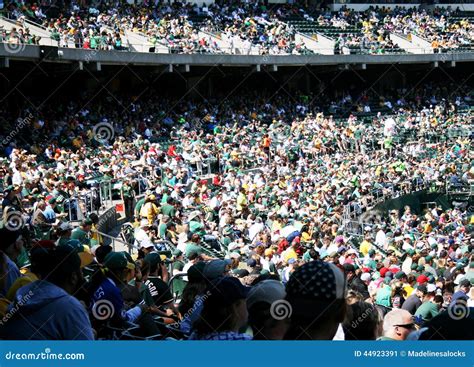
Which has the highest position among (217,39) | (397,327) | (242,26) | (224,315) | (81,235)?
(242,26)

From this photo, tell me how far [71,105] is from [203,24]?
26.9 feet

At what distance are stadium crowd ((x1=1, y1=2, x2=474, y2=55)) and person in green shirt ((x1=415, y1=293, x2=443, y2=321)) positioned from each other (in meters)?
15.8

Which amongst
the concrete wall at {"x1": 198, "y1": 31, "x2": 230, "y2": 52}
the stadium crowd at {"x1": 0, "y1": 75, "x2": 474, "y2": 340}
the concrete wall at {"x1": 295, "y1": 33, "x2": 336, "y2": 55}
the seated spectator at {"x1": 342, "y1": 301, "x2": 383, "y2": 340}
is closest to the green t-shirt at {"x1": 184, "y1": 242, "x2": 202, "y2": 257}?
the stadium crowd at {"x1": 0, "y1": 75, "x2": 474, "y2": 340}

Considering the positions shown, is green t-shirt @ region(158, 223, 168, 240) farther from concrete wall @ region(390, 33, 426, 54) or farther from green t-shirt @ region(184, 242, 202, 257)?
concrete wall @ region(390, 33, 426, 54)

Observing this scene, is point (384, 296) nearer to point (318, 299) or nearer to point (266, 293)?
point (266, 293)

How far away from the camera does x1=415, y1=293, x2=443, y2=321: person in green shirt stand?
9.51 m

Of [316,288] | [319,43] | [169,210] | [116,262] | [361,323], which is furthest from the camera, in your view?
[319,43]

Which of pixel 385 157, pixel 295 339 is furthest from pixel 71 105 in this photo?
pixel 295 339

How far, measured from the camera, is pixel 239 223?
15.9m

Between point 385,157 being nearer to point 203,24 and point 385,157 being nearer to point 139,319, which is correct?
point 203,24

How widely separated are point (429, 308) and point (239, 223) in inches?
262

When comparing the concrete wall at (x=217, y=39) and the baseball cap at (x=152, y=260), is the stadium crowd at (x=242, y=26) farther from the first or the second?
the baseball cap at (x=152, y=260)

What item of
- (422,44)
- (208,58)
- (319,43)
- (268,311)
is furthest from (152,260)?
(422,44)

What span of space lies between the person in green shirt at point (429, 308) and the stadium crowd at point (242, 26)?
15.8 metres
